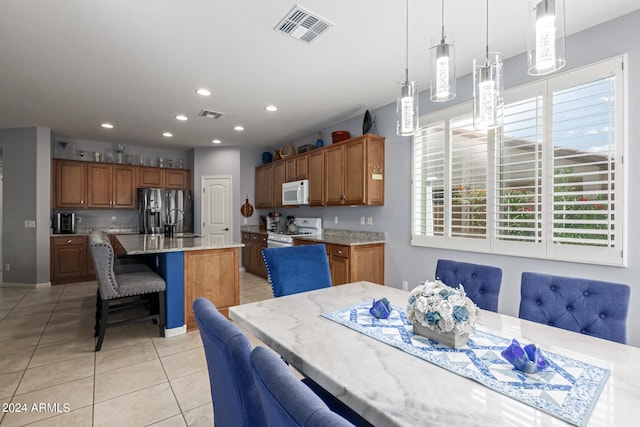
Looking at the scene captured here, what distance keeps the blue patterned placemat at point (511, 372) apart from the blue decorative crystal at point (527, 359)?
0.02m

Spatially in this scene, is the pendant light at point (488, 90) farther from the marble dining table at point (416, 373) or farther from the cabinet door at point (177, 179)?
the cabinet door at point (177, 179)

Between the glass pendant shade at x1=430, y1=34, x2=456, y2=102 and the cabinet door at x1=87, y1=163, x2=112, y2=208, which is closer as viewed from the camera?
the glass pendant shade at x1=430, y1=34, x2=456, y2=102

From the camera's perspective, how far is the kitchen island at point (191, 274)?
3.09 metres

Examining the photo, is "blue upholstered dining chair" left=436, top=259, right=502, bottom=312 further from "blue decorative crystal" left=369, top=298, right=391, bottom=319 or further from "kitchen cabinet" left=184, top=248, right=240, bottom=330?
"kitchen cabinet" left=184, top=248, right=240, bottom=330

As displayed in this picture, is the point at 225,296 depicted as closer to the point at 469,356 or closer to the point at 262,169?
the point at 469,356

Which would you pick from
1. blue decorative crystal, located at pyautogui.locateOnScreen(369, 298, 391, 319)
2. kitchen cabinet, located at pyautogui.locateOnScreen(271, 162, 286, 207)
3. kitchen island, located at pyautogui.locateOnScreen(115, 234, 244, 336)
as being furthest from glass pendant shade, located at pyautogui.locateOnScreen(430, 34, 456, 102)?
kitchen cabinet, located at pyautogui.locateOnScreen(271, 162, 286, 207)

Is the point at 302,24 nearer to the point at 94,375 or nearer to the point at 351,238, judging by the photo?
the point at 351,238

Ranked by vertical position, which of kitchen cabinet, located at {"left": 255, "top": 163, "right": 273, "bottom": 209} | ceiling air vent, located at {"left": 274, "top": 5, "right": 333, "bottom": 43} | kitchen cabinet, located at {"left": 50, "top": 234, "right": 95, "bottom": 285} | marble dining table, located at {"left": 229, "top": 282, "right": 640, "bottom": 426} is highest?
ceiling air vent, located at {"left": 274, "top": 5, "right": 333, "bottom": 43}

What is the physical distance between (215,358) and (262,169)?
5.70 m

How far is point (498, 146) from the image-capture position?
2891 mm

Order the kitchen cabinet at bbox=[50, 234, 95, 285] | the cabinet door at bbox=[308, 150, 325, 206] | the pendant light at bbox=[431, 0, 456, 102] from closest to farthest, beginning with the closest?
the pendant light at bbox=[431, 0, 456, 102]
the cabinet door at bbox=[308, 150, 325, 206]
the kitchen cabinet at bbox=[50, 234, 95, 285]

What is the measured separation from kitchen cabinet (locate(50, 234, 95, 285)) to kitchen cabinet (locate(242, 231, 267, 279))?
258cm

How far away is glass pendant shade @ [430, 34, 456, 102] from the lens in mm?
1371

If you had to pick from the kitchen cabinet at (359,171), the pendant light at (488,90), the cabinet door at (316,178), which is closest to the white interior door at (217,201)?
the cabinet door at (316,178)
